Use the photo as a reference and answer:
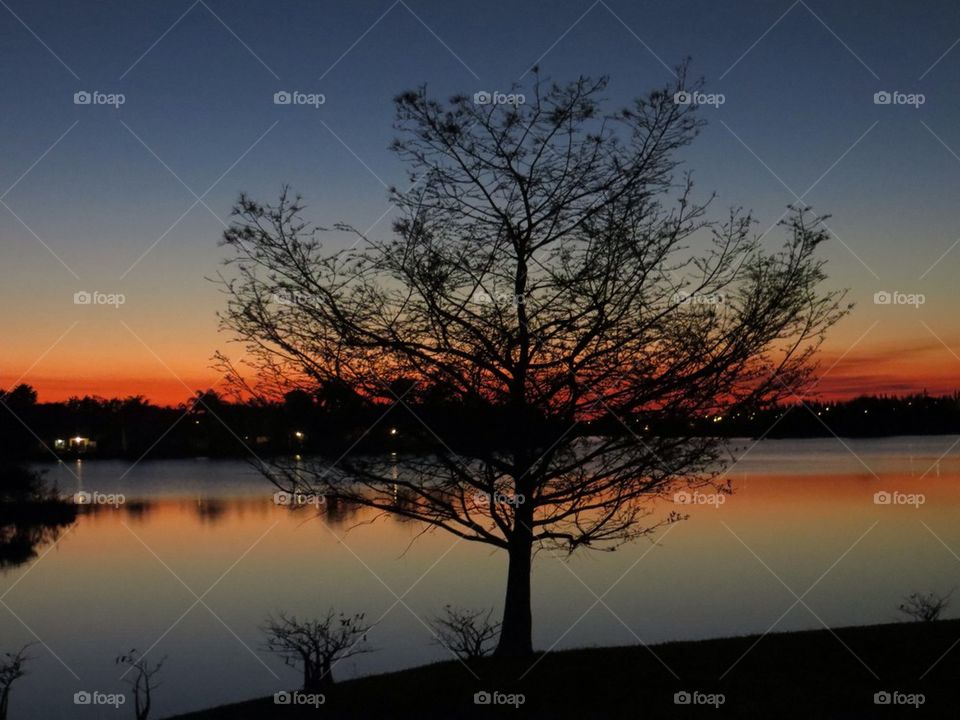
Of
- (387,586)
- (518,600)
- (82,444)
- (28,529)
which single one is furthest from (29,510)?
(82,444)

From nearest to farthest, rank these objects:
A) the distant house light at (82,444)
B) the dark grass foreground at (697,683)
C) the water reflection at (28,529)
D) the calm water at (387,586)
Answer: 1. the dark grass foreground at (697,683)
2. the calm water at (387,586)
3. the water reflection at (28,529)
4. the distant house light at (82,444)

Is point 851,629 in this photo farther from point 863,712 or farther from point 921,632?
point 863,712

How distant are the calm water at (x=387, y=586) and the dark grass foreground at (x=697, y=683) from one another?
888 millimetres

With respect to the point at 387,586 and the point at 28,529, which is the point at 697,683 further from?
the point at 28,529

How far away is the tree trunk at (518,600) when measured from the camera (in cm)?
1273

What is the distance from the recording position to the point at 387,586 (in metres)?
29.5

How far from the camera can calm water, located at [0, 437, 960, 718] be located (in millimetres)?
23516

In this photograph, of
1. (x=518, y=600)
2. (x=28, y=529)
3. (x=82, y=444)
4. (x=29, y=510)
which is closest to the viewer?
(x=518, y=600)

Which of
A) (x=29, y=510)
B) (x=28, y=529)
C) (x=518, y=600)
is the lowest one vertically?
(x=518, y=600)

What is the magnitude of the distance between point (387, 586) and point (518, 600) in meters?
17.4

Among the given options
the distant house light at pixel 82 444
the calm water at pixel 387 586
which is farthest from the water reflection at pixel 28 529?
the distant house light at pixel 82 444

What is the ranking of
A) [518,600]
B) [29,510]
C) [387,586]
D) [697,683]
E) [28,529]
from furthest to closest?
1. [29,510]
2. [28,529]
3. [387,586]
4. [518,600]
5. [697,683]

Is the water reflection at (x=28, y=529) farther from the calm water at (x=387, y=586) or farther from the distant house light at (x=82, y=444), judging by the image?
the distant house light at (x=82, y=444)

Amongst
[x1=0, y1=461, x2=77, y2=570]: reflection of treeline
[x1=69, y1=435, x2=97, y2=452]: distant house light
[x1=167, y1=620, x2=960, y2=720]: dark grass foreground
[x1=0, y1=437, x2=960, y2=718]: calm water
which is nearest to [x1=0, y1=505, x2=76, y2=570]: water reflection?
[x1=0, y1=461, x2=77, y2=570]: reflection of treeline
